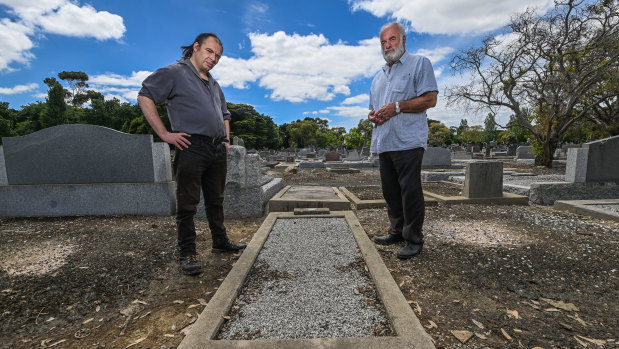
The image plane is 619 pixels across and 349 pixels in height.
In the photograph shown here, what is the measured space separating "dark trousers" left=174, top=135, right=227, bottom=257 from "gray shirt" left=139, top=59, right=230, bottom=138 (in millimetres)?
119

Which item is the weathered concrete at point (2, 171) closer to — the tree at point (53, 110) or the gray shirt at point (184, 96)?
the gray shirt at point (184, 96)

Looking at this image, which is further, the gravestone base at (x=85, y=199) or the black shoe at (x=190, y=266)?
the gravestone base at (x=85, y=199)

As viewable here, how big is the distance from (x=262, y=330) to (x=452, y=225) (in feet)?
10.2

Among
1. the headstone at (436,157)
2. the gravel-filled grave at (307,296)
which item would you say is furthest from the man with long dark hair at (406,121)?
the headstone at (436,157)

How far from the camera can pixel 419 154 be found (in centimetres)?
255

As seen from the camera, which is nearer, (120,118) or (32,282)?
(32,282)

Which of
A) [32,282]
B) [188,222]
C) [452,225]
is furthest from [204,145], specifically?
[452,225]

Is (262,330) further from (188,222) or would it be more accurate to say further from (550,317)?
(550,317)

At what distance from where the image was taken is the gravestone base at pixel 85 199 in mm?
4328

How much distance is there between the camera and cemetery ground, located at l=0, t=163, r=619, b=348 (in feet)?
5.27

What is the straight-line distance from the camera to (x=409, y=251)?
→ 2.61 m

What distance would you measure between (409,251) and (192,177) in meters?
2.10

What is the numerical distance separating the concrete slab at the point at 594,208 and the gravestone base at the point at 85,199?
21.4 feet

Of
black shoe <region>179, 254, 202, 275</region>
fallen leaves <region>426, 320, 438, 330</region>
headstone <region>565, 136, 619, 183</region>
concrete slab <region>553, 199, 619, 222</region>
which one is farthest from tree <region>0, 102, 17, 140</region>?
headstone <region>565, 136, 619, 183</region>
